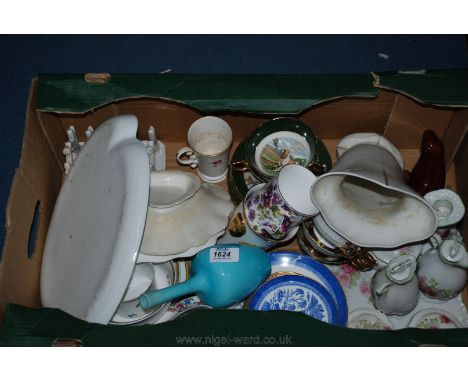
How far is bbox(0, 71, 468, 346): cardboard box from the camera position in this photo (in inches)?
30.3

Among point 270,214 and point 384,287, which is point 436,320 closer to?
point 384,287

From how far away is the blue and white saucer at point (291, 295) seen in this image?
97 centimetres

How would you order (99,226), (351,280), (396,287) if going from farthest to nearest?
1. (351,280)
2. (396,287)
3. (99,226)

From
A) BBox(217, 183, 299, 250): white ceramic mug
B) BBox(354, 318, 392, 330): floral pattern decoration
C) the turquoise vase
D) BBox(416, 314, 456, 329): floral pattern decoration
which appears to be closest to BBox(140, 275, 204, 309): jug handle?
the turquoise vase

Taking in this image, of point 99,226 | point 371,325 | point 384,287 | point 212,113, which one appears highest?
point 212,113

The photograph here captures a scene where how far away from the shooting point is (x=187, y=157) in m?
1.12

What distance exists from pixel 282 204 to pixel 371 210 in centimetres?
16

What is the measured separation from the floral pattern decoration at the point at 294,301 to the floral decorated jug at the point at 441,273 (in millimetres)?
192

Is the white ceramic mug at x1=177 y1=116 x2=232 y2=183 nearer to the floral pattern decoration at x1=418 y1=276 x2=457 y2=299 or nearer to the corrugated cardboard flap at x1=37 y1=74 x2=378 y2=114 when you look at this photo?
the corrugated cardboard flap at x1=37 y1=74 x2=378 y2=114

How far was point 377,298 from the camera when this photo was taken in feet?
3.21

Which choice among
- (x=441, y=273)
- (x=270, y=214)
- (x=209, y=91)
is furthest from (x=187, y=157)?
(x=441, y=273)

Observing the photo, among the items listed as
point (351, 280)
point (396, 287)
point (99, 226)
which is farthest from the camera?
point (351, 280)

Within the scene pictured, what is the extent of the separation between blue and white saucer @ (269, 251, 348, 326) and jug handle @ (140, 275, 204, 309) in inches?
8.0

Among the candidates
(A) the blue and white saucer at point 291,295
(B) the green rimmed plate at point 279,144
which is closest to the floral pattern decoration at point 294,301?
(A) the blue and white saucer at point 291,295
